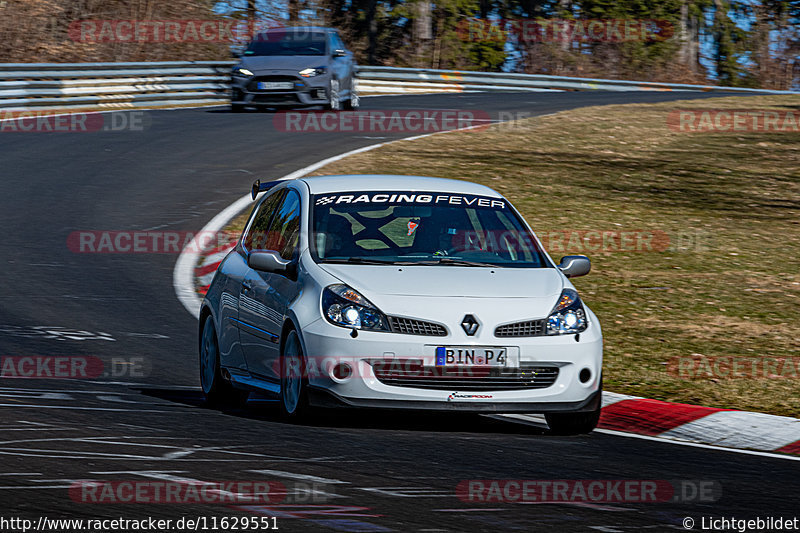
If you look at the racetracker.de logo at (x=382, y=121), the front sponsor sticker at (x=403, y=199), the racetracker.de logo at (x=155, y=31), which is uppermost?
the front sponsor sticker at (x=403, y=199)

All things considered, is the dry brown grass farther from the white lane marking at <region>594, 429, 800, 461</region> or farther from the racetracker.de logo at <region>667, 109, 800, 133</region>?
the white lane marking at <region>594, 429, 800, 461</region>

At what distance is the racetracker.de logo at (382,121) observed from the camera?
87.5 feet

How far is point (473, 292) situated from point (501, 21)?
44169mm

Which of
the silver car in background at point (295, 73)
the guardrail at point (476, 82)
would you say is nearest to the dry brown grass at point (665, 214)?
the silver car in background at point (295, 73)

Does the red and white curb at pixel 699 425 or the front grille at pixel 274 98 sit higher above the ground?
the red and white curb at pixel 699 425

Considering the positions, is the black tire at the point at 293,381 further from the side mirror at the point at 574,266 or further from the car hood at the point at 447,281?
the side mirror at the point at 574,266

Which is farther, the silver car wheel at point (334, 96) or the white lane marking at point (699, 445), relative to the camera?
the silver car wheel at point (334, 96)

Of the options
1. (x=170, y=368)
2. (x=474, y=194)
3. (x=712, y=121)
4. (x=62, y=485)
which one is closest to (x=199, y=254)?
(x=170, y=368)

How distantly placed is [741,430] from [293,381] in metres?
2.85

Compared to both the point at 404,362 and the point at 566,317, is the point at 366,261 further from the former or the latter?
the point at 566,317

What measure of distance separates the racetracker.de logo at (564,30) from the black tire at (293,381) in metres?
40.9

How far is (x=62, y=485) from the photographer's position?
6.09 meters

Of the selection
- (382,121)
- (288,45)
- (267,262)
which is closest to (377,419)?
(267,262)

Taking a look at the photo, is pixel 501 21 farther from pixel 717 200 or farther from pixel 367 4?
pixel 717 200
